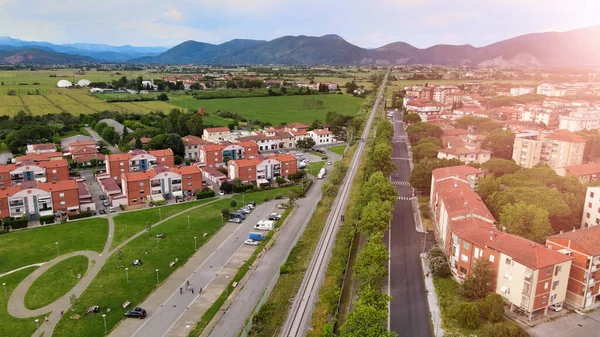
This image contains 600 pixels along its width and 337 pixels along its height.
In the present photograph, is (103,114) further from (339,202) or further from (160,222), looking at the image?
(339,202)

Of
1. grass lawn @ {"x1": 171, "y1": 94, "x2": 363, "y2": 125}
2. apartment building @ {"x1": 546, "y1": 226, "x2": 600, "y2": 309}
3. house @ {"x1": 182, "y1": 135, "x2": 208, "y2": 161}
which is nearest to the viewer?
apartment building @ {"x1": 546, "y1": 226, "x2": 600, "y2": 309}

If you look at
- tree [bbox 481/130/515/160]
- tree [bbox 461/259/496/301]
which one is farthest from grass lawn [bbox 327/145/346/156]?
tree [bbox 461/259/496/301]

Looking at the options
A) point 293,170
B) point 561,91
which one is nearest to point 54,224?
point 293,170

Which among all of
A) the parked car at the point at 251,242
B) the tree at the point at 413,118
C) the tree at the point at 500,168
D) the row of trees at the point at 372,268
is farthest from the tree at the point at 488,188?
the tree at the point at 413,118

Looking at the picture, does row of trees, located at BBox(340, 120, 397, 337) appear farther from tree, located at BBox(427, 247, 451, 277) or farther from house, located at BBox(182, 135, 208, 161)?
house, located at BBox(182, 135, 208, 161)

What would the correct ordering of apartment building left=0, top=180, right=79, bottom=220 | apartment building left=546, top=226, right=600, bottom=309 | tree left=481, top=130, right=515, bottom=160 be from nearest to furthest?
apartment building left=546, top=226, right=600, bottom=309 → apartment building left=0, top=180, right=79, bottom=220 → tree left=481, top=130, right=515, bottom=160
